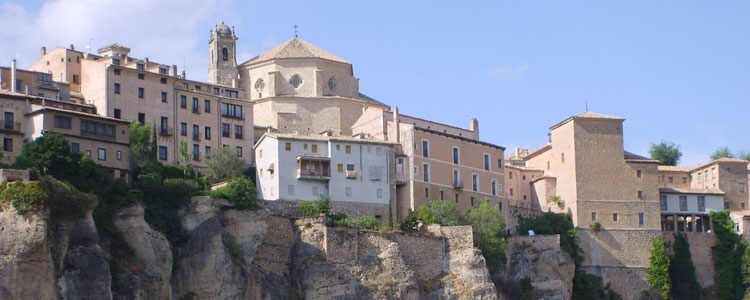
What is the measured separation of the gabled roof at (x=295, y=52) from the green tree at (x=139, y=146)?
2057 centimetres

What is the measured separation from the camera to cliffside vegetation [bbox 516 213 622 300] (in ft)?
259

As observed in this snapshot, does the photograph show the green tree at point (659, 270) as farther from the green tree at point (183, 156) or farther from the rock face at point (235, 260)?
the green tree at point (183, 156)

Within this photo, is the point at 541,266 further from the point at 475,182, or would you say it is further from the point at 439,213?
the point at 475,182

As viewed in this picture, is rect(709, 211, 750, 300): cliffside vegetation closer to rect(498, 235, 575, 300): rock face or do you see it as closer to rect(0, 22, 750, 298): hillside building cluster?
rect(0, 22, 750, 298): hillside building cluster

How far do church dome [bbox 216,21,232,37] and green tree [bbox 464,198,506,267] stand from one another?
876 inches

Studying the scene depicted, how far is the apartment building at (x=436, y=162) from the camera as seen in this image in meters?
77.4

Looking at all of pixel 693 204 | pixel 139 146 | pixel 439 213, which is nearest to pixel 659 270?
pixel 693 204

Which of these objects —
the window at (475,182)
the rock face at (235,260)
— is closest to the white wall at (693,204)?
the window at (475,182)

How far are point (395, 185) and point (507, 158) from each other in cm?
2101

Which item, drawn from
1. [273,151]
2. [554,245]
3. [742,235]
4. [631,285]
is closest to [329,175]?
[273,151]

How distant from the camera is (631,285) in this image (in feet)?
265

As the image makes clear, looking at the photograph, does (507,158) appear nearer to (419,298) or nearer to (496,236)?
(496,236)

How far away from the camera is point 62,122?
2628 inches

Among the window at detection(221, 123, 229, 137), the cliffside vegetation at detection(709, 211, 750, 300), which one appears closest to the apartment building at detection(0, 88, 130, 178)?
the window at detection(221, 123, 229, 137)
